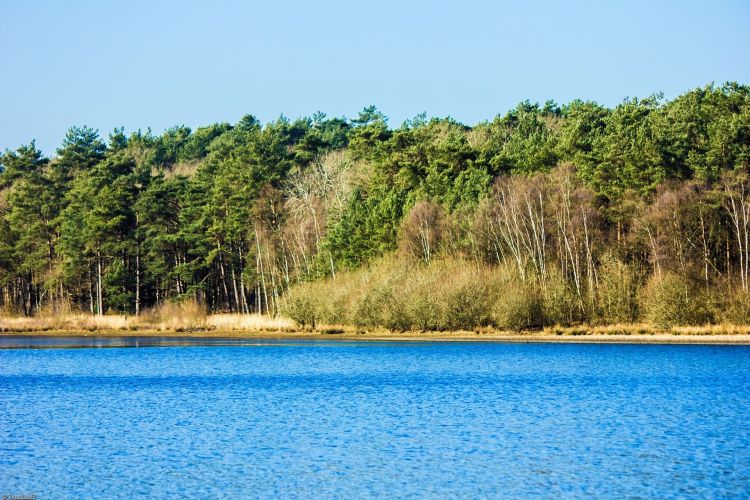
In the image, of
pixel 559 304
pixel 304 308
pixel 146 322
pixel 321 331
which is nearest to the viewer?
pixel 559 304

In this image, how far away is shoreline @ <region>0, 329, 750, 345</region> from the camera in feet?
159

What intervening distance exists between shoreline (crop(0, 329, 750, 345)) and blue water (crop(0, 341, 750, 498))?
17.5 feet

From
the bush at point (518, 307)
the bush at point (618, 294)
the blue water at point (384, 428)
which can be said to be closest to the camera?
the blue water at point (384, 428)

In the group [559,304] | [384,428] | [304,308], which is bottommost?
[384,428]

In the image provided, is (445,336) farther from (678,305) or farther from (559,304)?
(678,305)

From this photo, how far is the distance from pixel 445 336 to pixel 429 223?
10.8 meters

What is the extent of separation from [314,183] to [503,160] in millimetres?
17450

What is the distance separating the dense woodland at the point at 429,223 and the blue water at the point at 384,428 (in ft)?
41.2

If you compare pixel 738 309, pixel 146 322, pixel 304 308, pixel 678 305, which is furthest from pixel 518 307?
pixel 146 322

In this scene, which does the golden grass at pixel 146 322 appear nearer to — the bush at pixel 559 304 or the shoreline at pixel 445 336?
the shoreline at pixel 445 336

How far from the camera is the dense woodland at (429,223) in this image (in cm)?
5503

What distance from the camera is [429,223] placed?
6481 cm

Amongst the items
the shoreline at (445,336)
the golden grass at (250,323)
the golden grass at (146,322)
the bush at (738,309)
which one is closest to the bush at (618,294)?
the shoreline at (445,336)

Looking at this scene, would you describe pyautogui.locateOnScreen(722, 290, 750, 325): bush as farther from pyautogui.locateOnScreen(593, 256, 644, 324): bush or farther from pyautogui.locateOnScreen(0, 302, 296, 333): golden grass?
pyautogui.locateOnScreen(0, 302, 296, 333): golden grass
